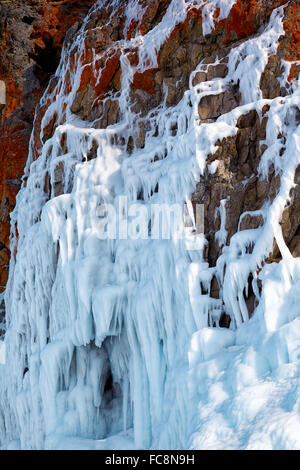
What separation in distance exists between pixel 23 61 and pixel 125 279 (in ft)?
36.9

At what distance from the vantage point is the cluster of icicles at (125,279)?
23.4 feet

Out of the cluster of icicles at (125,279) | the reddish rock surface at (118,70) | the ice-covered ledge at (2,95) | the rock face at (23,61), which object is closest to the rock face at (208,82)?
the reddish rock surface at (118,70)

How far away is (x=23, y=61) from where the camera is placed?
16.3m

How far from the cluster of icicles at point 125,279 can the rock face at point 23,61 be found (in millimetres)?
3646

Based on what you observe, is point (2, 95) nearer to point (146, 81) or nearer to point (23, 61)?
point (23, 61)

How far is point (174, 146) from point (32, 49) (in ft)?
33.5

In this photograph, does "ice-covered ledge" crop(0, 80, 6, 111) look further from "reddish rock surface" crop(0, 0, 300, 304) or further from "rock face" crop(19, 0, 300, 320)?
"rock face" crop(19, 0, 300, 320)

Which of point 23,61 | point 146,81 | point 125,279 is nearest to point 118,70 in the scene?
point 146,81

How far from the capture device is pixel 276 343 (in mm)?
5484

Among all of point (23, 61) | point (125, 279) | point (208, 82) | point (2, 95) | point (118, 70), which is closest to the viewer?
point (125, 279)

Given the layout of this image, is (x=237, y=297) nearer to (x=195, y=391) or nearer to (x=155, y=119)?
(x=195, y=391)

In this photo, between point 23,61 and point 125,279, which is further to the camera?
point 23,61

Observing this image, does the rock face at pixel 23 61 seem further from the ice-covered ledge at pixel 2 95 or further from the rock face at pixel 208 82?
the rock face at pixel 208 82

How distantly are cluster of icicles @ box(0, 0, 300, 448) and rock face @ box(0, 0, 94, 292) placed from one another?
12.0 ft
